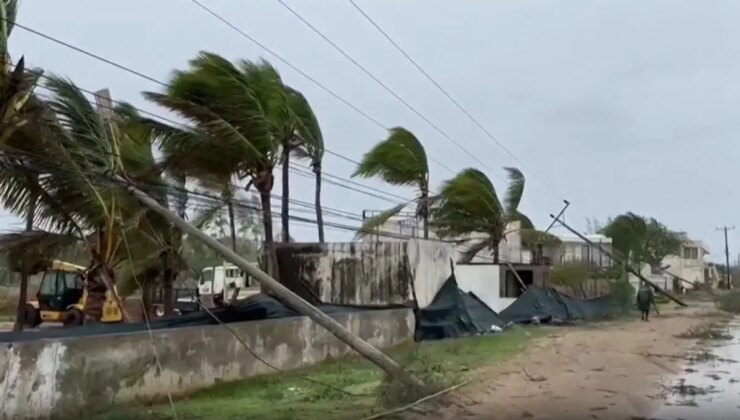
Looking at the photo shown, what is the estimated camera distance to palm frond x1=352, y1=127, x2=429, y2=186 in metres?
28.5

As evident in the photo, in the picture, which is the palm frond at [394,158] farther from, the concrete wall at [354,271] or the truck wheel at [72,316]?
the truck wheel at [72,316]

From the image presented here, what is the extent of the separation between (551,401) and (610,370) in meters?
4.79

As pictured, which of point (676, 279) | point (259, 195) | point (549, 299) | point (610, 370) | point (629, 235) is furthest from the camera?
point (676, 279)

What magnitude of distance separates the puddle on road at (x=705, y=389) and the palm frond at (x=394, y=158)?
36.9 feet

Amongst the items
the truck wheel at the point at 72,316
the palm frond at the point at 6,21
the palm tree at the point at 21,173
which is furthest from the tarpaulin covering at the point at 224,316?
the truck wheel at the point at 72,316

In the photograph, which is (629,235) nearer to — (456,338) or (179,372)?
(456,338)

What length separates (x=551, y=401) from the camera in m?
12.8

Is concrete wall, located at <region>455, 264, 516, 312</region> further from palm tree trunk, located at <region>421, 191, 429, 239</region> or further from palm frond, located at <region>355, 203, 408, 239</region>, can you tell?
palm frond, located at <region>355, 203, 408, 239</region>

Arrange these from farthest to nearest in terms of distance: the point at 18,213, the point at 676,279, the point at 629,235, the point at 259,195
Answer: the point at 676,279, the point at 629,235, the point at 259,195, the point at 18,213

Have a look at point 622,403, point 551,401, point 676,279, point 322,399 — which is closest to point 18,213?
point 322,399

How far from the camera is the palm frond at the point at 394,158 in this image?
28.5 m

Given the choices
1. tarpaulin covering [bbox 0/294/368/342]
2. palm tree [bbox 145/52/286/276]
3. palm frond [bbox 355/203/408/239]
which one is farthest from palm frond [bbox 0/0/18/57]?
palm frond [bbox 355/203/408/239]

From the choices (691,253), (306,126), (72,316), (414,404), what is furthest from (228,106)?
(691,253)

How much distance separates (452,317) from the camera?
79.9ft
